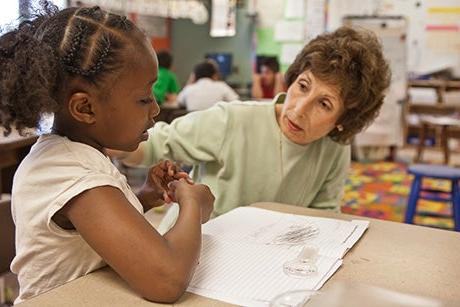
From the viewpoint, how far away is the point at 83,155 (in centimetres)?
77

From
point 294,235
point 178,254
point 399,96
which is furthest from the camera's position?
point 399,96

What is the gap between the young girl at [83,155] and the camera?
0.70 meters

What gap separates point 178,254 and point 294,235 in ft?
1.16

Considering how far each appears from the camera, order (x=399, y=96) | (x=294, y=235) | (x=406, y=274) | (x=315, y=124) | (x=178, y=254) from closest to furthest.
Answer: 1. (x=178, y=254)
2. (x=406, y=274)
3. (x=294, y=235)
4. (x=315, y=124)
5. (x=399, y=96)

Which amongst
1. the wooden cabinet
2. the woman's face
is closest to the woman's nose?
the woman's face

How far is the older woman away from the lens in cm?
140

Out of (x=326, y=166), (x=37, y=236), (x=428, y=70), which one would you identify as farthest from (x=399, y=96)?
(x=37, y=236)

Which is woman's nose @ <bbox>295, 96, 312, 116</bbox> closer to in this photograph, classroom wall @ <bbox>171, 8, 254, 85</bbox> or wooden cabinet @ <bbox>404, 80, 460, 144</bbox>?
wooden cabinet @ <bbox>404, 80, 460, 144</bbox>

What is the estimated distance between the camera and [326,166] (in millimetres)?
1533

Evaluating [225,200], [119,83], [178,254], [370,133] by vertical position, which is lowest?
[370,133]

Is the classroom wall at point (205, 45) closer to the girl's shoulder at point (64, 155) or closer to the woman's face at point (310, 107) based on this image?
the woman's face at point (310, 107)

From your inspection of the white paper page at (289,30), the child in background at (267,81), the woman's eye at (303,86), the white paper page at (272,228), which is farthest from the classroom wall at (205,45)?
the white paper page at (272,228)

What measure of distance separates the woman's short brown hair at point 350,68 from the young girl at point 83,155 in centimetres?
69

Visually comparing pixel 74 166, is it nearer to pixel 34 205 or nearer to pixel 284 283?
pixel 34 205
